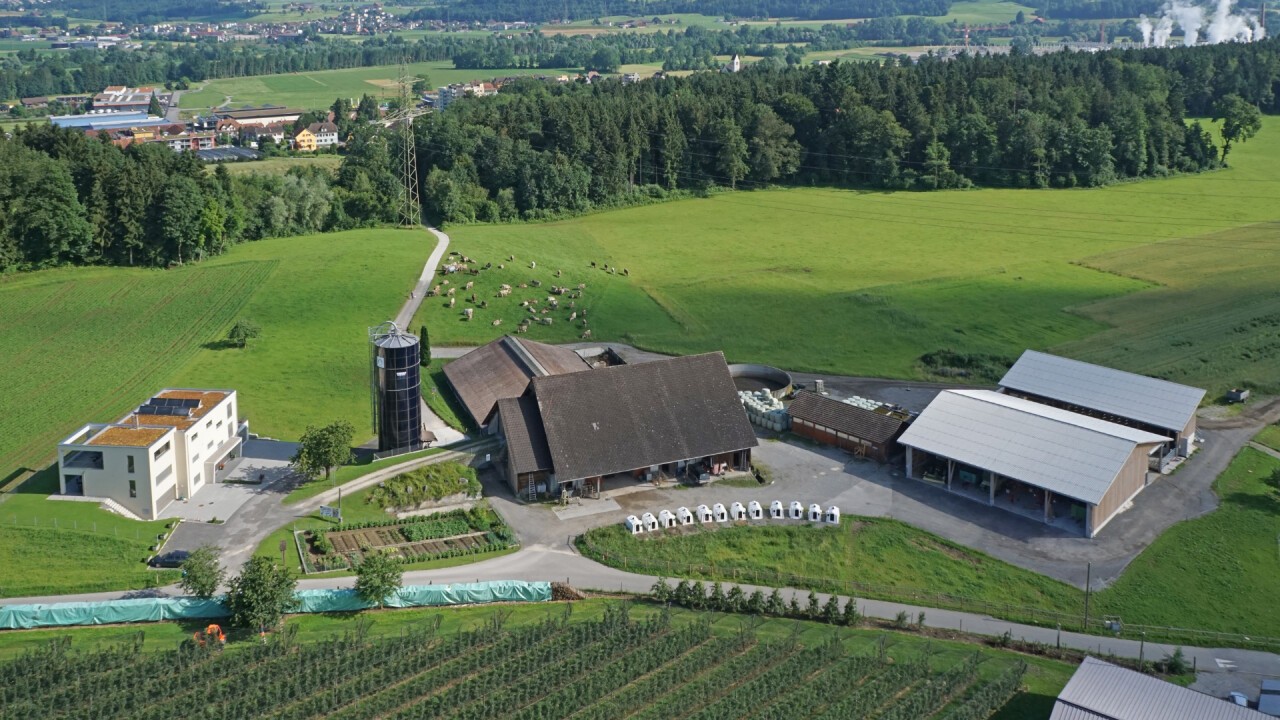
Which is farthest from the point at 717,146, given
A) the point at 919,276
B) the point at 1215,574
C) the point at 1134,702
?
A: the point at 1134,702

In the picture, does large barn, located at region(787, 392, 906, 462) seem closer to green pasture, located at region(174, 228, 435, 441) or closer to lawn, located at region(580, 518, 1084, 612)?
lawn, located at region(580, 518, 1084, 612)

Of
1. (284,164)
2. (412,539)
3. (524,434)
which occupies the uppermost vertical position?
(284,164)

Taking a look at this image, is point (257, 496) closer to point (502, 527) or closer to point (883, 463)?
point (502, 527)

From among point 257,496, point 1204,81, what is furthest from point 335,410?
point 1204,81

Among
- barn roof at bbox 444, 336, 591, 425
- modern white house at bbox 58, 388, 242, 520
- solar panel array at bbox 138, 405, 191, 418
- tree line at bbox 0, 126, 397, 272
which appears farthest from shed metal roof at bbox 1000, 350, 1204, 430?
tree line at bbox 0, 126, 397, 272

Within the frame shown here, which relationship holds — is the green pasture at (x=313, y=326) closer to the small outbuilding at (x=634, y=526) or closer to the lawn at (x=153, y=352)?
the lawn at (x=153, y=352)

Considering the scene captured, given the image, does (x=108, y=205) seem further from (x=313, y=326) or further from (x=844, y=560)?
(x=844, y=560)
